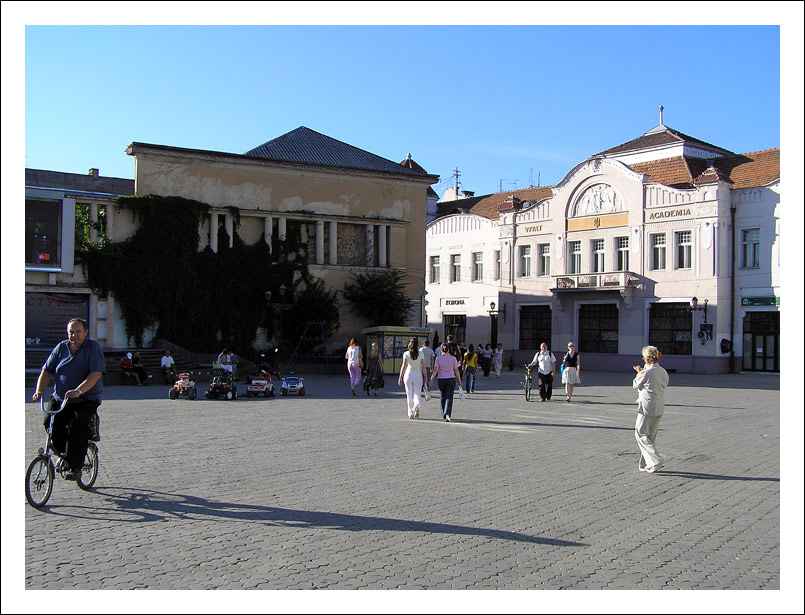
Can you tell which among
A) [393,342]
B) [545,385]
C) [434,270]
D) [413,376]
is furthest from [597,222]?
[413,376]

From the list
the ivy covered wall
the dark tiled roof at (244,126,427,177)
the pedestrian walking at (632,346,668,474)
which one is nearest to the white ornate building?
the dark tiled roof at (244,126,427,177)

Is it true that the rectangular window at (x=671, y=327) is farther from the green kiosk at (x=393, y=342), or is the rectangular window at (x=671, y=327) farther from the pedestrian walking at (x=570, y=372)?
the pedestrian walking at (x=570, y=372)

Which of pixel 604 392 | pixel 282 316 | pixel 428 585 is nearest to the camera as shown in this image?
pixel 428 585

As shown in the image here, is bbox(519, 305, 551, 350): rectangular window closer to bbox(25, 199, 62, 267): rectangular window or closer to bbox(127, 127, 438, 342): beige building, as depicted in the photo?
Result: bbox(127, 127, 438, 342): beige building

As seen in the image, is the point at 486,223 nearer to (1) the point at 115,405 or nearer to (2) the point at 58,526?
(1) the point at 115,405

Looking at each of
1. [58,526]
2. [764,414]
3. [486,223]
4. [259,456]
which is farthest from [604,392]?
[486,223]

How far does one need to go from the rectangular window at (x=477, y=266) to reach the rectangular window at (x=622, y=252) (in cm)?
1155

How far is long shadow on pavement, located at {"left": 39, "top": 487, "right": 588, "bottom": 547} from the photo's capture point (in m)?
7.95

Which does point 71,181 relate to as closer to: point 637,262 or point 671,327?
point 637,262

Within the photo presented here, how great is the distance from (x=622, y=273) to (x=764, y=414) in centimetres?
2683

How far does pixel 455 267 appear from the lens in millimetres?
60625

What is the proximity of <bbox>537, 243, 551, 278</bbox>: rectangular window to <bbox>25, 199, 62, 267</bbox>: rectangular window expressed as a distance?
95.5 feet

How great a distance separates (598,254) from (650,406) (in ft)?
132

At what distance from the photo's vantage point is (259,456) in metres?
12.8
